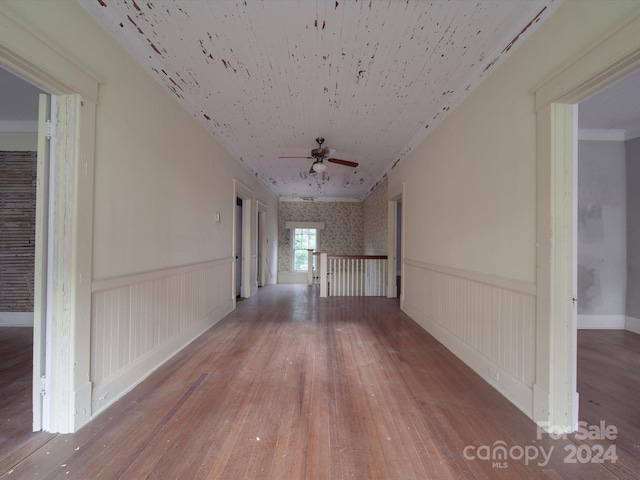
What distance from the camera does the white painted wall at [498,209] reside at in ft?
5.59

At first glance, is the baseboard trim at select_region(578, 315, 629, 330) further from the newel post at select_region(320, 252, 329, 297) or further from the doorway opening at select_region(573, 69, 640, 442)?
the newel post at select_region(320, 252, 329, 297)

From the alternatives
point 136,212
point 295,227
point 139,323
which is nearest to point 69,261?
point 136,212

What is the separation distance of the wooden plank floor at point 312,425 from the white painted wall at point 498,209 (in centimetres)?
34

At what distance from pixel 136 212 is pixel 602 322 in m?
5.41

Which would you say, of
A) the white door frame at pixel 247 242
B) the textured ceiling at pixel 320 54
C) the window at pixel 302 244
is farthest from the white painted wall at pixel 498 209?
the window at pixel 302 244

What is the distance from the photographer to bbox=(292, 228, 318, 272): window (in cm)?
888

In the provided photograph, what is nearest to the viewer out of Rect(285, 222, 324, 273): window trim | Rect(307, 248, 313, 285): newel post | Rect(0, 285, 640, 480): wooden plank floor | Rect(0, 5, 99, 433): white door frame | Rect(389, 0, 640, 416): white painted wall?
Rect(0, 285, 640, 480): wooden plank floor

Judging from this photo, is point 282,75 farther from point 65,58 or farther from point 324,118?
point 65,58

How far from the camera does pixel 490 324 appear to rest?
7.36 feet

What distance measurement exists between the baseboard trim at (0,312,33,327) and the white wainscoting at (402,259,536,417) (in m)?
5.05

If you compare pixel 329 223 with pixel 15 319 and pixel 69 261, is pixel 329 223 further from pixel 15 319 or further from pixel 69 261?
pixel 69 261

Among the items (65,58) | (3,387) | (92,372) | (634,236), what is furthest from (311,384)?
(634,236)

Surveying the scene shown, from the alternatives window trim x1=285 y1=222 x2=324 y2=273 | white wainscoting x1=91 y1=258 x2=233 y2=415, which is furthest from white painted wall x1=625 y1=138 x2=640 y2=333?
window trim x1=285 y1=222 x2=324 y2=273

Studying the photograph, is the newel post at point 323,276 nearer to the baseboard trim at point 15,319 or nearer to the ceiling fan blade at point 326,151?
the ceiling fan blade at point 326,151
